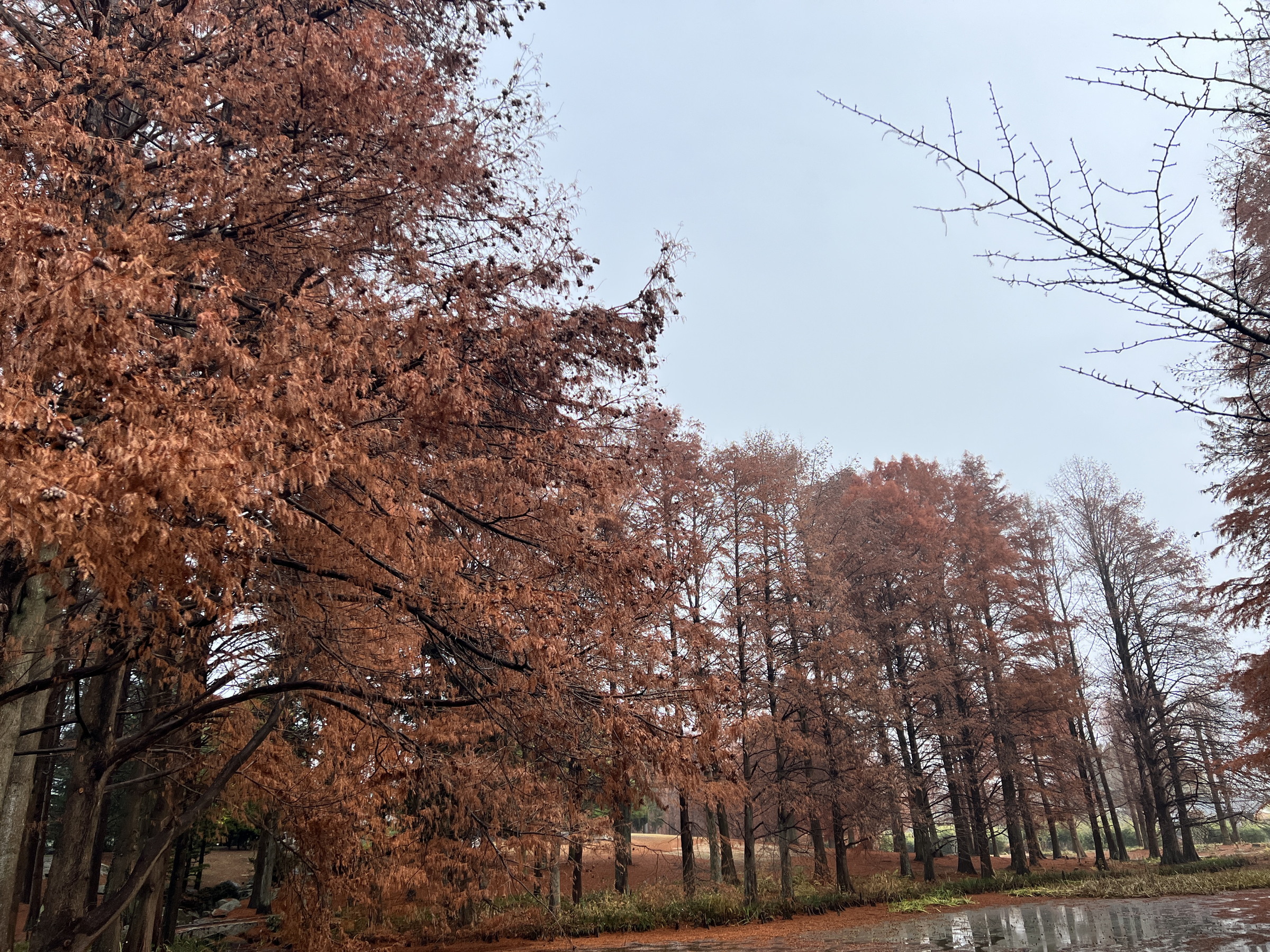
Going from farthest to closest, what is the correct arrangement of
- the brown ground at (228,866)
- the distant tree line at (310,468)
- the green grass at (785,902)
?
the brown ground at (228,866) < the green grass at (785,902) < the distant tree line at (310,468)

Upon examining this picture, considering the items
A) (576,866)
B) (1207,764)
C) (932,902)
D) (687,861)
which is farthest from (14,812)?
(1207,764)

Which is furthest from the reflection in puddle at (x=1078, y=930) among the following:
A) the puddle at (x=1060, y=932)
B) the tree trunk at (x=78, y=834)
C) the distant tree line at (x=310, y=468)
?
the tree trunk at (x=78, y=834)

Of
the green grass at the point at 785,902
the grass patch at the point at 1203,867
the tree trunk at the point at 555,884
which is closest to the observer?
the tree trunk at the point at 555,884

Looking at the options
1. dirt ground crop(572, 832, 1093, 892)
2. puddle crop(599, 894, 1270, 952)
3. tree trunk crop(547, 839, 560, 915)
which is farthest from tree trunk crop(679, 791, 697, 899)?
dirt ground crop(572, 832, 1093, 892)

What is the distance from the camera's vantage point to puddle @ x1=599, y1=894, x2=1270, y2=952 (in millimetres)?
10141

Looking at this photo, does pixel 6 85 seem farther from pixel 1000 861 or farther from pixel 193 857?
pixel 1000 861

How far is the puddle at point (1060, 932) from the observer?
10141 millimetres

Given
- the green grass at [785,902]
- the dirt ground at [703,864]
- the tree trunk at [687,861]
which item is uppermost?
the tree trunk at [687,861]

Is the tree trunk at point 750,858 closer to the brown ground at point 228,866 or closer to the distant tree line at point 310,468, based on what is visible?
the distant tree line at point 310,468

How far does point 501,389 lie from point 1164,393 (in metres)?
4.39

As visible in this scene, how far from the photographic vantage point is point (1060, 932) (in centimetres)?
1209

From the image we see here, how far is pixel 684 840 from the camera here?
19.0 m

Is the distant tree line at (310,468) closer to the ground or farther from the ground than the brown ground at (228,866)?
farther from the ground

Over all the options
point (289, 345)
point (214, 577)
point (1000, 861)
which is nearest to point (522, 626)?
point (214, 577)
